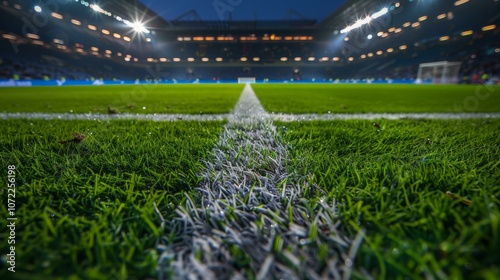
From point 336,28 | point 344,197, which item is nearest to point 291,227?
point 344,197

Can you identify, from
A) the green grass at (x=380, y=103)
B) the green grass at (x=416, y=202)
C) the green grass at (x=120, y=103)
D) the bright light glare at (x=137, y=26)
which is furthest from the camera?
the bright light glare at (x=137, y=26)

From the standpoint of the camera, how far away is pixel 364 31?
4069cm

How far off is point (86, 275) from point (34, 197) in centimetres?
54

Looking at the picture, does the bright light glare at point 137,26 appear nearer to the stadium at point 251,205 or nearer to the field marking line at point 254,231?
the stadium at point 251,205

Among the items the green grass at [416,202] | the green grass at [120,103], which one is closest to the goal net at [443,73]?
the green grass at [120,103]

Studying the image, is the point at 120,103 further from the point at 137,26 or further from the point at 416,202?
the point at 137,26

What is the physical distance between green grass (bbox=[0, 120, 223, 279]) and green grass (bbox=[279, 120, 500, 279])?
0.50 metres

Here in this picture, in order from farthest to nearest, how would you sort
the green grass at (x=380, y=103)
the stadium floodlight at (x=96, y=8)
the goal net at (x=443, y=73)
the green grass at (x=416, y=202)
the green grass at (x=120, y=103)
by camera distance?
the stadium floodlight at (x=96, y=8) → the goal net at (x=443, y=73) → the green grass at (x=380, y=103) → the green grass at (x=120, y=103) → the green grass at (x=416, y=202)

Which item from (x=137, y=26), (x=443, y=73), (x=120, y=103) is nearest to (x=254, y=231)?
(x=120, y=103)

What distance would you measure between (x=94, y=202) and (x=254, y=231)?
535 millimetres

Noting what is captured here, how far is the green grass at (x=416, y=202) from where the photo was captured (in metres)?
0.45

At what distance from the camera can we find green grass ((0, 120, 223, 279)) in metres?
0.49

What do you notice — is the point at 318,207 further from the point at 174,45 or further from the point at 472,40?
the point at 174,45

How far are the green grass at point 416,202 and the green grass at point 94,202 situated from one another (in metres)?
0.50
